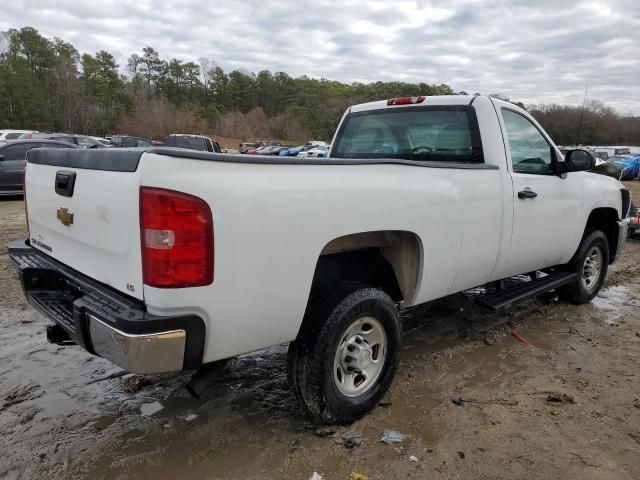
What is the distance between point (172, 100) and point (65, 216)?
111 meters

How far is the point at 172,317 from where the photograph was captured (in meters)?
2.10

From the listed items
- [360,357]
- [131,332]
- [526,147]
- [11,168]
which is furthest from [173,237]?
[11,168]

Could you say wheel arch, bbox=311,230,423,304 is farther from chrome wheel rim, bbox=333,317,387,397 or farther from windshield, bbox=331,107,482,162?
windshield, bbox=331,107,482,162

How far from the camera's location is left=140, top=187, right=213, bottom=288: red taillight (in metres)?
2.05

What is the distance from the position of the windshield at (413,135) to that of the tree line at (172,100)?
48.3 metres

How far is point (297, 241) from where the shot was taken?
2.39 metres

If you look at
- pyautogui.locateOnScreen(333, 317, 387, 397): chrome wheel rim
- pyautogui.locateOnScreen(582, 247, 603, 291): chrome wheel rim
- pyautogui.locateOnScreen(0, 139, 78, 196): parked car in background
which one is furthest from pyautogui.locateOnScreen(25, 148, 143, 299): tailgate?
pyautogui.locateOnScreen(0, 139, 78, 196): parked car in background

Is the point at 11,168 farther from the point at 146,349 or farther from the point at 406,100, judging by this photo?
the point at 146,349

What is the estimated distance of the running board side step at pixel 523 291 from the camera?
4020 mm

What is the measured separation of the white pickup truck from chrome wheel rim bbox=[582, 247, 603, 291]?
1.25m

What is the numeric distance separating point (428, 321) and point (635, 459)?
2257 mm

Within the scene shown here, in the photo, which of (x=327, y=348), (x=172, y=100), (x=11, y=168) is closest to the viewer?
(x=327, y=348)

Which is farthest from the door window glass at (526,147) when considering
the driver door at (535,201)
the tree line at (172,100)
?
the tree line at (172,100)

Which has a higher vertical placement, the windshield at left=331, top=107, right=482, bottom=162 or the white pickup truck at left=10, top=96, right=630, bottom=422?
the windshield at left=331, top=107, right=482, bottom=162
